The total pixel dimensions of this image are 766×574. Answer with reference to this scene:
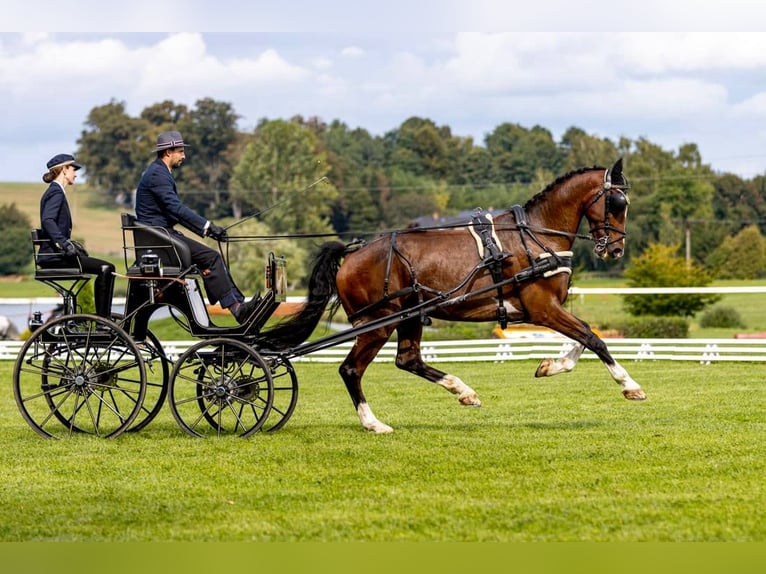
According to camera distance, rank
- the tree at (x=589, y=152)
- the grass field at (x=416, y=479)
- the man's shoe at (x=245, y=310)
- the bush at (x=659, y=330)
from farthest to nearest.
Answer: the tree at (x=589, y=152), the bush at (x=659, y=330), the man's shoe at (x=245, y=310), the grass field at (x=416, y=479)

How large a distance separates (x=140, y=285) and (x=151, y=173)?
90cm

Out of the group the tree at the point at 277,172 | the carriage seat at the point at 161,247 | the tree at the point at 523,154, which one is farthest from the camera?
the tree at the point at 523,154

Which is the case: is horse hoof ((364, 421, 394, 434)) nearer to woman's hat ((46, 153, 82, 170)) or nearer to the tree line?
woman's hat ((46, 153, 82, 170))

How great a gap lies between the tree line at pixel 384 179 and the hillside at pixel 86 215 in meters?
1.91

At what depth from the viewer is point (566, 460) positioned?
8.05 metres

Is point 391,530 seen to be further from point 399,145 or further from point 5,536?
point 399,145

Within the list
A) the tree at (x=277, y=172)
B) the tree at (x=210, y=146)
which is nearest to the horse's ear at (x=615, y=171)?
the tree at (x=277, y=172)

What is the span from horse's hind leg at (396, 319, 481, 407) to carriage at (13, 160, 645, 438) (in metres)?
0.01

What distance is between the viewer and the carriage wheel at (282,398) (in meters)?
9.20

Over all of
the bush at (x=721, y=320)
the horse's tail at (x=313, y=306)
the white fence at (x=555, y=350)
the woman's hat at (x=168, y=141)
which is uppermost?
the woman's hat at (x=168, y=141)

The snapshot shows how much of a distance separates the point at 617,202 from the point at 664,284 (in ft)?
96.0

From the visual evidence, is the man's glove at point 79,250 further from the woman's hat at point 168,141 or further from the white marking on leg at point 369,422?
the white marking on leg at point 369,422

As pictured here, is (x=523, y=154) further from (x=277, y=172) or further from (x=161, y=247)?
(x=161, y=247)

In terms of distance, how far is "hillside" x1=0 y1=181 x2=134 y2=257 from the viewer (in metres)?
77.2
